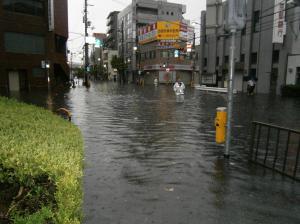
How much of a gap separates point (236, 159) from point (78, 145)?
417cm

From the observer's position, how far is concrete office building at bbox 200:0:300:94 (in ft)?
107

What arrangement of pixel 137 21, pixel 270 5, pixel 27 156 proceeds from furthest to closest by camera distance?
pixel 137 21, pixel 270 5, pixel 27 156

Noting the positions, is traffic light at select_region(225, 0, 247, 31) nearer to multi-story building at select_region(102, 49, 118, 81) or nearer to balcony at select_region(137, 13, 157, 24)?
balcony at select_region(137, 13, 157, 24)

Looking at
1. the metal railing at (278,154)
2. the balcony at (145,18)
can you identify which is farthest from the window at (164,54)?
the metal railing at (278,154)

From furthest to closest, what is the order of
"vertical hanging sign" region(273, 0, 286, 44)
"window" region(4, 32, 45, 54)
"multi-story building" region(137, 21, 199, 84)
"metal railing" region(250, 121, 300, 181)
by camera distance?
"multi-story building" region(137, 21, 199, 84)
"window" region(4, 32, 45, 54)
"vertical hanging sign" region(273, 0, 286, 44)
"metal railing" region(250, 121, 300, 181)

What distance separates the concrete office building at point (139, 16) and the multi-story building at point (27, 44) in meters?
45.3

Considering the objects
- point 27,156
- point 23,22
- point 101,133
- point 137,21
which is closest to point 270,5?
point 23,22

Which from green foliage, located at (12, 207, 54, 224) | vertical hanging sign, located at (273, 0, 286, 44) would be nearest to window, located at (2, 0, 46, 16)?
vertical hanging sign, located at (273, 0, 286, 44)

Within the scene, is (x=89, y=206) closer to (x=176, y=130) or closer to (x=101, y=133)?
(x=101, y=133)

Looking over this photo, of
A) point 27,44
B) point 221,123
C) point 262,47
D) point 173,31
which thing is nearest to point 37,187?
point 221,123

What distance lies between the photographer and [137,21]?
89.7 meters

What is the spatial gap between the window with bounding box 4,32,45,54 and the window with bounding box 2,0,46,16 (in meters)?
3.02

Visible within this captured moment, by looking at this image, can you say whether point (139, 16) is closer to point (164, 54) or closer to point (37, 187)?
point (164, 54)

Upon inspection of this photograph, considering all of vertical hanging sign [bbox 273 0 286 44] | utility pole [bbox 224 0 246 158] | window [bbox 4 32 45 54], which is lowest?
utility pole [bbox 224 0 246 158]
